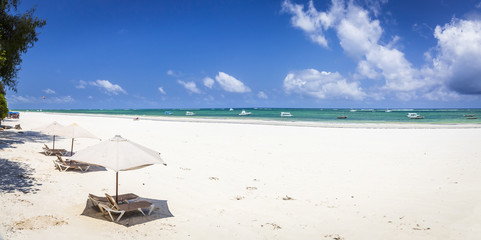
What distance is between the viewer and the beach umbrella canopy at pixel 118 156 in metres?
7.37

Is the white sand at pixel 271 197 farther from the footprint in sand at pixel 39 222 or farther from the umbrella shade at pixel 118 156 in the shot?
the umbrella shade at pixel 118 156

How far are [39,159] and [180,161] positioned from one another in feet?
20.6

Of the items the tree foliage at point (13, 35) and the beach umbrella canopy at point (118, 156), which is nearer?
the beach umbrella canopy at point (118, 156)

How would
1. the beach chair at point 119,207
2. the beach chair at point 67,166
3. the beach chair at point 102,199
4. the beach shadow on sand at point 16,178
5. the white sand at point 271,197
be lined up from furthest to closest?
1. the beach chair at point 67,166
2. the beach shadow on sand at point 16,178
3. the beach chair at point 102,199
4. the beach chair at point 119,207
5. the white sand at point 271,197

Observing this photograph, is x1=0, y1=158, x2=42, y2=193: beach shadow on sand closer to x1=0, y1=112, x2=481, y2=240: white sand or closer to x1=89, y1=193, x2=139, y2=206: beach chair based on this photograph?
x1=0, y1=112, x2=481, y2=240: white sand

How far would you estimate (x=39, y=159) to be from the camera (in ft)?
47.1

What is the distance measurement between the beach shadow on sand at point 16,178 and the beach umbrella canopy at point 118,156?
320cm

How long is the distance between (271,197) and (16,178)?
850 cm

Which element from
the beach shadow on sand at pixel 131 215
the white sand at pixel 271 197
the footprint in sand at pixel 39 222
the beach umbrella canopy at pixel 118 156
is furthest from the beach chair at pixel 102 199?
the beach umbrella canopy at pixel 118 156

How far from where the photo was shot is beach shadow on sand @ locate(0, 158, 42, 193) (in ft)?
31.4

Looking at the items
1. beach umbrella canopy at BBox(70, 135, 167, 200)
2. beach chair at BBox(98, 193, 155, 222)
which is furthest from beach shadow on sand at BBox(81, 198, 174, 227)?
beach umbrella canopy at BBox(70, 135, 167, 200)

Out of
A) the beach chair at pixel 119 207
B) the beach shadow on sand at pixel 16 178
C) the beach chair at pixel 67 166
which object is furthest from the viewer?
the beach chair at pixel 67 166

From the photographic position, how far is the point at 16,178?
10.6m

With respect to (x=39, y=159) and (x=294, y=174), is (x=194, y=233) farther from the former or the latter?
(x=39, y=159)
